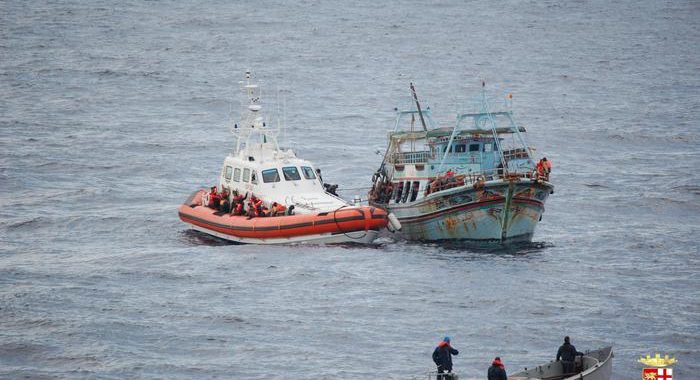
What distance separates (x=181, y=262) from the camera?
52469 millimetres

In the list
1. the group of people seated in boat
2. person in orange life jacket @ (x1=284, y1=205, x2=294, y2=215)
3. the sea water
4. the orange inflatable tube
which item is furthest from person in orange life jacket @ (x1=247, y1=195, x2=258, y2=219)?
the sea water

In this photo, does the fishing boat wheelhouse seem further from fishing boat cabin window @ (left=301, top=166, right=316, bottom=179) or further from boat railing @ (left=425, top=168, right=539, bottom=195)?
fishing boat cabin window @ (left=301, top=166, right=316, bottom=179)

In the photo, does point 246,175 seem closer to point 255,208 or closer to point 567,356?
point 255,208

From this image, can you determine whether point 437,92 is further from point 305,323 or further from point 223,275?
point 305,323

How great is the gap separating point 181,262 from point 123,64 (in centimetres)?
6715

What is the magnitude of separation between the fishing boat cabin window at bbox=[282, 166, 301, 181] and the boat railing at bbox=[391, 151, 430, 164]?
176 inches

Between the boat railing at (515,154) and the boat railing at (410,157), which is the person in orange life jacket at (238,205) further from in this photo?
the boat railing at (515,154)

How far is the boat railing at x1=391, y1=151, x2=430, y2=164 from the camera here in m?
56.0

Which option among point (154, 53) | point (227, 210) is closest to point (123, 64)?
point (154, 53)

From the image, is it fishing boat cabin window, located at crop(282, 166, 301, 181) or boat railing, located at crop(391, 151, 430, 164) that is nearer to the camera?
fishing boat cabin window, located at crop(282, 166, 301, 181)

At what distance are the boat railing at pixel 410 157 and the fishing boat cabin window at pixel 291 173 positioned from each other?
14.7ft

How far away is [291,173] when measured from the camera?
183 feet

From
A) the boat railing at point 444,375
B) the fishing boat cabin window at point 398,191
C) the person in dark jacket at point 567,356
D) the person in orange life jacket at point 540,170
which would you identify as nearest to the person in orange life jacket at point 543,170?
the person in orange life jacket at point 540,170

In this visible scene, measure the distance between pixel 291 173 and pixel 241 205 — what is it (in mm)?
2551
